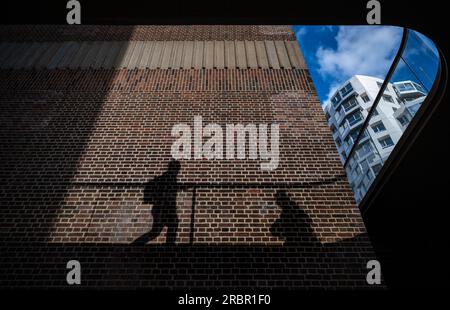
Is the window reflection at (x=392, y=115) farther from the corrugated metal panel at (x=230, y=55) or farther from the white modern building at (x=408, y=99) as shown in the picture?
the corrugated metal panel at (x=230, y=55)

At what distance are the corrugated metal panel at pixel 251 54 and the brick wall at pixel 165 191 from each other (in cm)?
74

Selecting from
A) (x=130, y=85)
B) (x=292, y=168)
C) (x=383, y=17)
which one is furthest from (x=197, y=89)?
(x=383, y=17)

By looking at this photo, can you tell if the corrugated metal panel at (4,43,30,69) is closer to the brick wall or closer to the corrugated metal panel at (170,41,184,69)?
the brick wall

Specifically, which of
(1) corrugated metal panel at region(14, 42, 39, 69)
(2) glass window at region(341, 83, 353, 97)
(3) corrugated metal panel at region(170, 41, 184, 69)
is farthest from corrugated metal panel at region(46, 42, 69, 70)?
→ (2) glass window at region(341, 83, 353, 97)

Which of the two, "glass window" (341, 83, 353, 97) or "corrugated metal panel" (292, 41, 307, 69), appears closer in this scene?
"corrugated metal panel" (292, 41, 307, 69)

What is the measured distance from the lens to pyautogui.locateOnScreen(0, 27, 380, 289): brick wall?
12.7 ft

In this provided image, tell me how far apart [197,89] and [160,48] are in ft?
7.40

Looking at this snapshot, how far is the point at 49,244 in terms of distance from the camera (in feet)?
13.5

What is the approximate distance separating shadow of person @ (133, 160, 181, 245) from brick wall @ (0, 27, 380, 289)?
0.09 ft

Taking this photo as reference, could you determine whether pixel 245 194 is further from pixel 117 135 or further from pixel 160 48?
pixel 160 48

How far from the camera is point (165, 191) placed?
15.3ft

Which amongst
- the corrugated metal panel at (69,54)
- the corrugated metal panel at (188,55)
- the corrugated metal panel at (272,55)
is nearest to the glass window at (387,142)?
the corrugated metal panel at (272,55)

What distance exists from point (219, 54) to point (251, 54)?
0.91m

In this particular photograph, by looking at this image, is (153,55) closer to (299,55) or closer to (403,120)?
(299,55)
